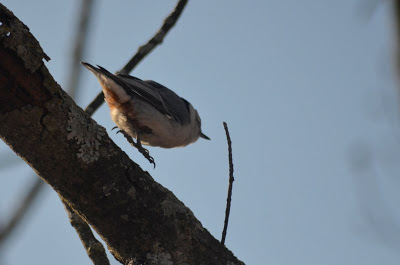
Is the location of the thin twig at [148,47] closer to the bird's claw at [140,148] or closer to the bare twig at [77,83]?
the bare twig at [77,83]

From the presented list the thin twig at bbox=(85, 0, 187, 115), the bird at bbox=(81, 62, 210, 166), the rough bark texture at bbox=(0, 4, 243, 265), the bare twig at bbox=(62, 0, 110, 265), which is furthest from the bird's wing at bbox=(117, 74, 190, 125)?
the rough bark texture at bbox=(0, 4, 243, 265)

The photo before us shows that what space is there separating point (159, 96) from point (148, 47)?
1416 mm

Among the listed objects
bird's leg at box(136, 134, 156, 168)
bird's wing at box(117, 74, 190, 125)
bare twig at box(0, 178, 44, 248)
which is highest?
bird's wing at box(117, 74, 190, 125)

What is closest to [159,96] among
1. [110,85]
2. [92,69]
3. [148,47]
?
[110,85]

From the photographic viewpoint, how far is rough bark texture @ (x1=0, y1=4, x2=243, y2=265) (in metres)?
1.63

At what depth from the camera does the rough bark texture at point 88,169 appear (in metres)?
1.63

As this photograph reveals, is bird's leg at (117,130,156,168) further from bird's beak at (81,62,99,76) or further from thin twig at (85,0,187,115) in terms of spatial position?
thin twig at (85,0,187,115)

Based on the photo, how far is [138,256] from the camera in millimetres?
1938

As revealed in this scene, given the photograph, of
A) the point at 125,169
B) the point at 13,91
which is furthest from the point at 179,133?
the point at 13,91

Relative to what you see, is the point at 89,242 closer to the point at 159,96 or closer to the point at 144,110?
the point at 144,110

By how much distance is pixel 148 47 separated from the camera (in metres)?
3.10

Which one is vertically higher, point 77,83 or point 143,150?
point 143,150

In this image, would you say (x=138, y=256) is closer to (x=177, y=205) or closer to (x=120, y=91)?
(x=177, y=205)

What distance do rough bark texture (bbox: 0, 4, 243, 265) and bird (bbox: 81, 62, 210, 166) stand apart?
2215mm
